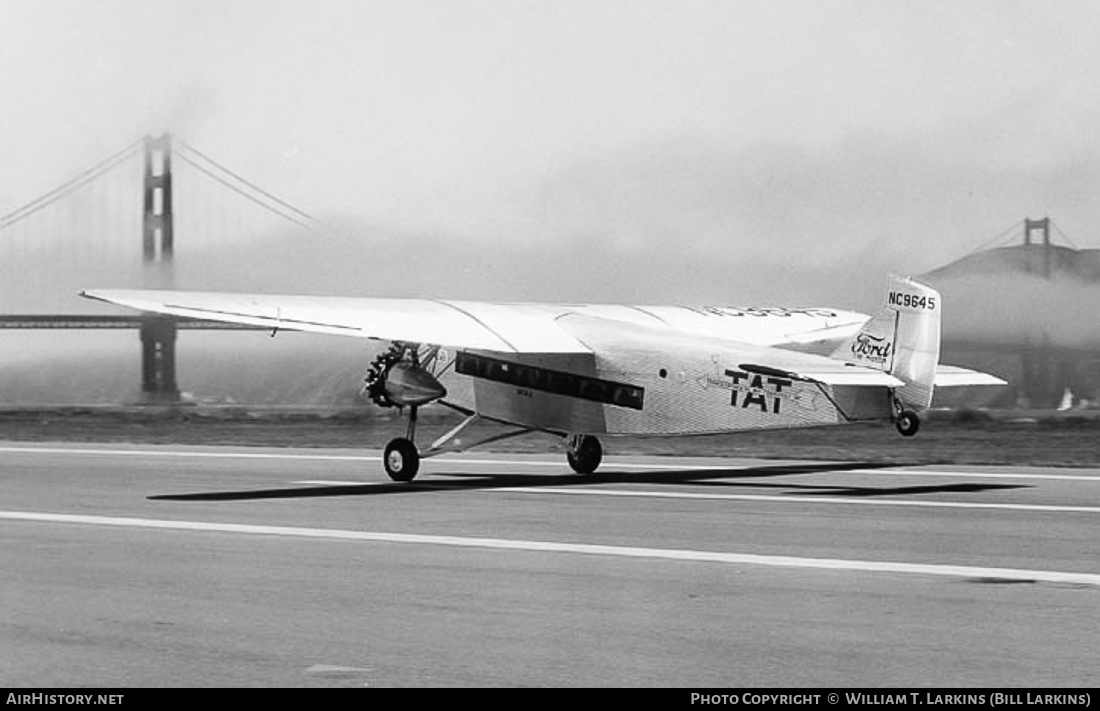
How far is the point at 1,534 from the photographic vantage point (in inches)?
846

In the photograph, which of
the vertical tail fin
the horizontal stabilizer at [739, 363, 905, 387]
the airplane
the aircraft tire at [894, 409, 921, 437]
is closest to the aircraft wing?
the airplane

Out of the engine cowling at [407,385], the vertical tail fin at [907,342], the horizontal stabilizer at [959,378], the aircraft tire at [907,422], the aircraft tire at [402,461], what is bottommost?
the aircraft tire at [402,461]

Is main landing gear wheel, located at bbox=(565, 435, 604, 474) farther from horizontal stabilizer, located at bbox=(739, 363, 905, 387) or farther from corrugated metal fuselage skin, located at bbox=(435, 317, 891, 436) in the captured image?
horizontal stabilizer, located at bbox=(739, 363, 905, 387)

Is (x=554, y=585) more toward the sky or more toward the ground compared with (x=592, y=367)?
more toward the ground

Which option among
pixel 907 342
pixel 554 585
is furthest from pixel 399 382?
pixel 554 585

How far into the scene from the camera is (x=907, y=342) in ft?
89.6

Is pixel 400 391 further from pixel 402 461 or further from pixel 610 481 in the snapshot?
pixel 610 481

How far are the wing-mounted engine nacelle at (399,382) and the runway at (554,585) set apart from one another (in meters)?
2.00

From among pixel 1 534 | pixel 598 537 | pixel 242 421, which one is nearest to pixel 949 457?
pixel 598 537

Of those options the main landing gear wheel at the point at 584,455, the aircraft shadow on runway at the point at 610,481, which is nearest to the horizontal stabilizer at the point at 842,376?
the aircraft shadow on runway at the point at 610,481

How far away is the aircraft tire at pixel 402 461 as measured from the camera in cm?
3091

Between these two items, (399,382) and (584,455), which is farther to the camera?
(584,455)

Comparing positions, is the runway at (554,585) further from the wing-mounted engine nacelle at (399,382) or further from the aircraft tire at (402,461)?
the wing-mounted engine nacelle at (399,382)

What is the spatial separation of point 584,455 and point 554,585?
1665 cm
